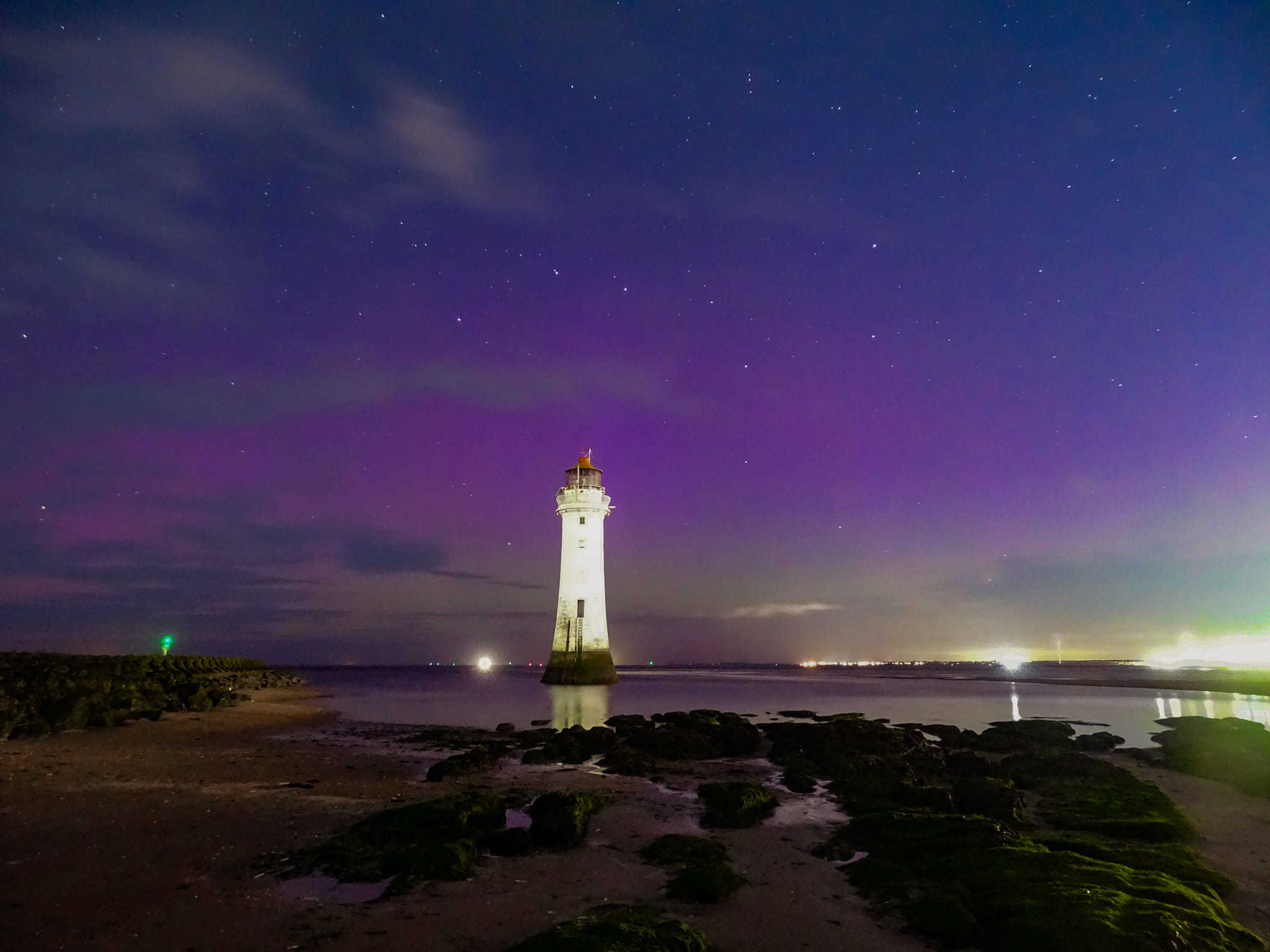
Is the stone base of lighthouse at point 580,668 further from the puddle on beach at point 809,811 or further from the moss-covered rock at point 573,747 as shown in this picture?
the puddle on beach at point 809,811

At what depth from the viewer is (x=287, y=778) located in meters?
14.9

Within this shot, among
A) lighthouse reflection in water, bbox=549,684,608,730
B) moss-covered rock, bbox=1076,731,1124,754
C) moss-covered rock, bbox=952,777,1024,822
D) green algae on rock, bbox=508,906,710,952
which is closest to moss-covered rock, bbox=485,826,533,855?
green algae on rock, bbox=508,906,710,952

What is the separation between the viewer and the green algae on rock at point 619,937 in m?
6.20

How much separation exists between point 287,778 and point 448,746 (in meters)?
6.84

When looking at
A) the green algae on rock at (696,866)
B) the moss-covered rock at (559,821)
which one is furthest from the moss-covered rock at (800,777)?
the moss-covered rock at (559,821)

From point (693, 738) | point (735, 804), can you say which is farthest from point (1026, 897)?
point (693, 738)

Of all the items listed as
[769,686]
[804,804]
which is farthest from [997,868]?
[769,686]

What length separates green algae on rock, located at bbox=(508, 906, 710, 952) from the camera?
6199 mm

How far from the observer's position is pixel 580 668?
45125 mm

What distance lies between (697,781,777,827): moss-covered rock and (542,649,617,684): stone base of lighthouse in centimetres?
3239

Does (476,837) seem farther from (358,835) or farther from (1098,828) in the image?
(1098,828)

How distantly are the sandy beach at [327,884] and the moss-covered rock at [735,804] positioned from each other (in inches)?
14.1

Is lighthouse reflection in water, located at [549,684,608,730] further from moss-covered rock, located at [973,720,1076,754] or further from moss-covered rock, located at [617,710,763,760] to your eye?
moss-covered rock, located at [973,720,1076,754]

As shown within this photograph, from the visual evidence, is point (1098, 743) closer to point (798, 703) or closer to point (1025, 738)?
point (1025, 738)
